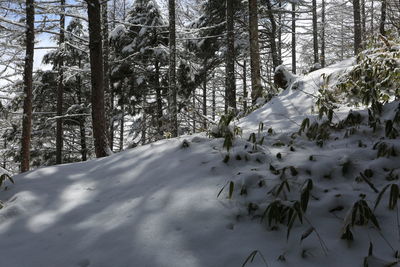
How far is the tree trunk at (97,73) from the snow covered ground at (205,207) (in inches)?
122

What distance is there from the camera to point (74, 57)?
15148 mm

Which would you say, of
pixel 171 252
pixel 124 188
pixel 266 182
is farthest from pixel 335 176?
pixel 124 188

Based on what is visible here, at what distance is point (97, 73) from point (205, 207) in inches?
194

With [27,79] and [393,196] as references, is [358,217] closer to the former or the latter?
[393,196]

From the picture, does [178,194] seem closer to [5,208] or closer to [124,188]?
[124,188]

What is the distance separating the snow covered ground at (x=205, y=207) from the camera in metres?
1.72

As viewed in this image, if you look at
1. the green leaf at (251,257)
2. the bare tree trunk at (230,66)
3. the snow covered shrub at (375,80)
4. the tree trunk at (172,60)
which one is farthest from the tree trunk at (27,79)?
the green leaf at (251,257)

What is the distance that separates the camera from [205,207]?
7.02 feet

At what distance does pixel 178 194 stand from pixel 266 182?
28.6 inches

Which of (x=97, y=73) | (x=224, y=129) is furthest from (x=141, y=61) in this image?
(x=224, y=129)

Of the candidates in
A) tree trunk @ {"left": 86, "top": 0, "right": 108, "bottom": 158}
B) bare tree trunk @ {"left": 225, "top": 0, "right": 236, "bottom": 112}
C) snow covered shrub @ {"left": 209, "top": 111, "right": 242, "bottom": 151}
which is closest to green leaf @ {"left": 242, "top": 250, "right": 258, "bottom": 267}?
snow covered shrub @ {"left": 209, "top": 111, "right": 242, "bottom": 151}

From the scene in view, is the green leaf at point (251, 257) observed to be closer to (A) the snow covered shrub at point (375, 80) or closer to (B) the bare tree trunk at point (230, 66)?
(A) the snow covered shrub at point (375, 80)

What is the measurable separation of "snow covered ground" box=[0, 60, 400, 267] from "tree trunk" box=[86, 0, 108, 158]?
10.2 feet

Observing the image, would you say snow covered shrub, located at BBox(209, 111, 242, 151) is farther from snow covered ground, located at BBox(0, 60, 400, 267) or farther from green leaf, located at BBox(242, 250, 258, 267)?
green leaf, located at BBox(242, 250, 258, 267)
